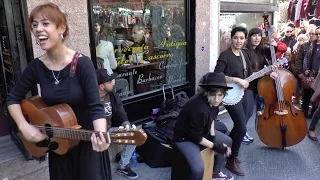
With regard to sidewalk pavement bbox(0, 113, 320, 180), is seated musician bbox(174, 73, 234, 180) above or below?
above

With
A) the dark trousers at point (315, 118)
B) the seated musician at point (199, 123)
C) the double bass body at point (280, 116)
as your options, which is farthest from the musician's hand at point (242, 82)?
the dark trousers at point (315, 118)

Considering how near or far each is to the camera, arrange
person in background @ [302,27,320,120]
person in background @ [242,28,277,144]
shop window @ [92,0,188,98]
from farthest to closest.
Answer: person in background @ [302,27,320,120]
person in background @ [242,28,277,144]
shop window @ [92,0,188,98]

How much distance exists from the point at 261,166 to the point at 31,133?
2815mm

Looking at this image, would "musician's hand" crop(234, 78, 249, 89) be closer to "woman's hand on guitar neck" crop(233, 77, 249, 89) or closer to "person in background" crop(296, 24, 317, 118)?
Result: "woman's hand on guitar neck" crop(233, 77, 249, 89)

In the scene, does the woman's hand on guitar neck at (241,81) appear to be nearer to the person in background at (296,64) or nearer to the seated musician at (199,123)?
the seated musician at (199,123)

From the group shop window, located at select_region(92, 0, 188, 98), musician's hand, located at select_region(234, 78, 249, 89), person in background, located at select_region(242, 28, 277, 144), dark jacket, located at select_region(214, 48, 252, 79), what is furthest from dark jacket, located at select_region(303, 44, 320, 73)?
musician's hand, located at select_region(234, 78, 249, 89)

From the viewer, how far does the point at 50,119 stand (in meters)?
1.81

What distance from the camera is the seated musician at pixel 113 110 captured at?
3.11 metres

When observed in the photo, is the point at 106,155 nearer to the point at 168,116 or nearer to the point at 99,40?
the point at 168,116

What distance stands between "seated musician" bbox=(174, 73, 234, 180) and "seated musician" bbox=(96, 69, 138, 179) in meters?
0.59

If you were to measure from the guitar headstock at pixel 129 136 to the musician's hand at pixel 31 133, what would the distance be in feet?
1.64

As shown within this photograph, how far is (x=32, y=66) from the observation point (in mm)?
1867

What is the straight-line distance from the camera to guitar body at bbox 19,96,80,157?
1756 mm

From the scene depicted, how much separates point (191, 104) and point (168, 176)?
113 cm
